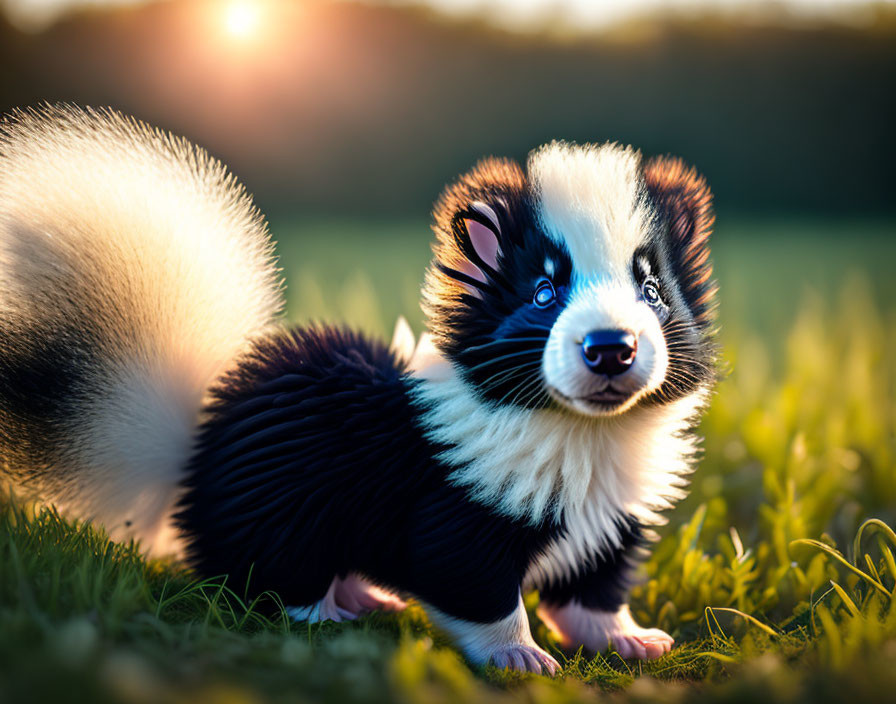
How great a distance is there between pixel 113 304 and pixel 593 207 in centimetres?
158

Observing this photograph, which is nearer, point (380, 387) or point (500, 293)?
point (500, 293)

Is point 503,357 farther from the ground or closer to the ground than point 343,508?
farther from the ground

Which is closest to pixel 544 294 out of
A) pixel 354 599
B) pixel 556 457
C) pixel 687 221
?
pixel 556 457

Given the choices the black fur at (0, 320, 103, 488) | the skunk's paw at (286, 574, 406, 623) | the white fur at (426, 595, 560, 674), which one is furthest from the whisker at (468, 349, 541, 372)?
the black fur at (0, 320, 103, 488)

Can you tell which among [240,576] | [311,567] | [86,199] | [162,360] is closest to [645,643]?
[311,567]

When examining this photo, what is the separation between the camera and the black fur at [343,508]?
2256 millimetres

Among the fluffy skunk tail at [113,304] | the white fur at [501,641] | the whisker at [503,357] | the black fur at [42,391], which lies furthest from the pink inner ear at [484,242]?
the black fur at [42,391]

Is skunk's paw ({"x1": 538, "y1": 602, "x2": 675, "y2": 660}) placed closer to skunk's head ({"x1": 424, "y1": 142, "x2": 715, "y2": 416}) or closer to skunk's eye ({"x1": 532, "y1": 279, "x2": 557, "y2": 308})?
skunk's head ({"x1": 424, "y1": 142, "x2": 715, "y2": 416})

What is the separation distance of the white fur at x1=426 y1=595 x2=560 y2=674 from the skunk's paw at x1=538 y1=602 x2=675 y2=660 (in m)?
0.30

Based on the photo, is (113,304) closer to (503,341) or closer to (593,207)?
(503,341)

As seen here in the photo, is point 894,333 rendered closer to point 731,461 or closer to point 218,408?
point 731,461

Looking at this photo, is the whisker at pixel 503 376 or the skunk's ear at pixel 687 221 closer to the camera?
the whisker at pixel 503 376

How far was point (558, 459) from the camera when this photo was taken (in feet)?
7.41

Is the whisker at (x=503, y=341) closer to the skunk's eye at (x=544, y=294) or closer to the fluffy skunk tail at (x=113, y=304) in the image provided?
the skunk's eye at (x=544, y=294)
